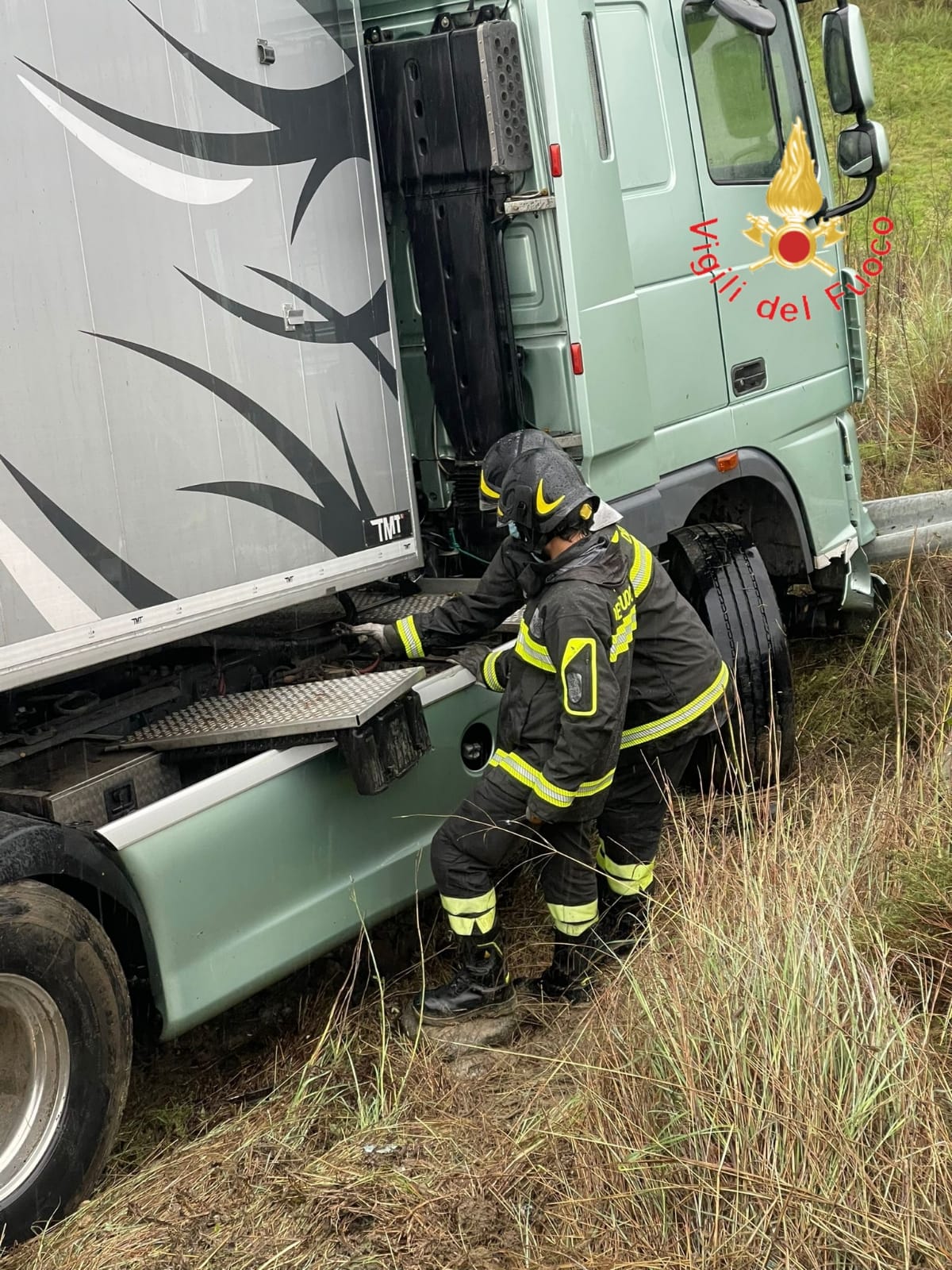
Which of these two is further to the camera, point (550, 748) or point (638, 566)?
point (638, 566)

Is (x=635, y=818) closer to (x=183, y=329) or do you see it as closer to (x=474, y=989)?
(x=474, y=989)

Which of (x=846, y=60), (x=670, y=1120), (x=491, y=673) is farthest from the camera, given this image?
(x=846, y=60)

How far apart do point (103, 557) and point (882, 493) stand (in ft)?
18.1

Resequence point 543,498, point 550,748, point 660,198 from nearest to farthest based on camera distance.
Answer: point 543,498 → point 550,748 → point 660,198

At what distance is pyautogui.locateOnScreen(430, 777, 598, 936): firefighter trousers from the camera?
3.88 meters

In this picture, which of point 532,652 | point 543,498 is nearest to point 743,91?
point 543,498

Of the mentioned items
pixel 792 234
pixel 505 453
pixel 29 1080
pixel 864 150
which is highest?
pixel 864 150

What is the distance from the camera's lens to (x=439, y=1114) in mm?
3412

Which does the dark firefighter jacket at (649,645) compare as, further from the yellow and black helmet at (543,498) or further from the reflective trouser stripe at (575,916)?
the reflective trouser stripe at (575,916)

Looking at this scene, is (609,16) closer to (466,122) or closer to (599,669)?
(466,122)

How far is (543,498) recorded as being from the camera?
378 cm

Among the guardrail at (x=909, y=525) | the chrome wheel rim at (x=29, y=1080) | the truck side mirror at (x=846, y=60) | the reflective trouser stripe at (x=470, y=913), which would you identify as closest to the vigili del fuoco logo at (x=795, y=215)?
the truck side mirror at (x=846, y=60)

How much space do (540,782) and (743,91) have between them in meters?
2.98

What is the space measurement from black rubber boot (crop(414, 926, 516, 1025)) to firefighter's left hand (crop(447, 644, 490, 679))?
76 centimetres
